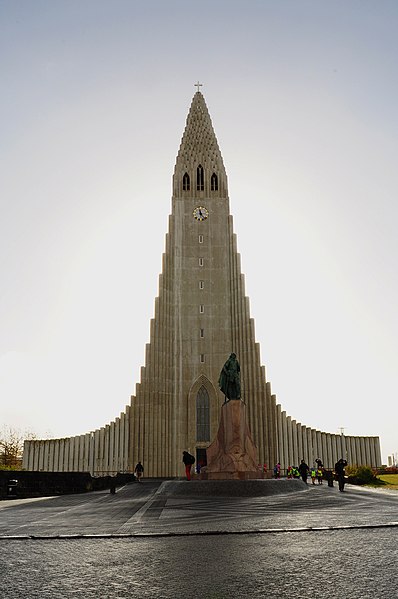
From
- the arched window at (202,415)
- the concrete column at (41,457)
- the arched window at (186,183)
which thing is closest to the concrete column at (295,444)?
the arched window at (202,415)

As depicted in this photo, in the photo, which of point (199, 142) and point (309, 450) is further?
point (199, 142)

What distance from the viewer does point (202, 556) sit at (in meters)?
6.17

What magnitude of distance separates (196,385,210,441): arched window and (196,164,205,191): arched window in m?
19.1

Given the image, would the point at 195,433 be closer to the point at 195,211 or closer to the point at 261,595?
the point at 195,211

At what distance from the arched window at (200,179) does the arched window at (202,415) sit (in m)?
19.1

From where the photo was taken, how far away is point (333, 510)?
12305mm

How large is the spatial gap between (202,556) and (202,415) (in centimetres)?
4247

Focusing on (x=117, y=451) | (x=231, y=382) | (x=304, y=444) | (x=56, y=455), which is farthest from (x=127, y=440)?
(x=231, y=382)

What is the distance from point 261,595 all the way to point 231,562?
146 centimetres

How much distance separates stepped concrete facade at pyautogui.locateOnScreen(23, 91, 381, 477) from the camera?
46.5m

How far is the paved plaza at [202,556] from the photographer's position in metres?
4.64

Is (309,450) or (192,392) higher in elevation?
(192,392)

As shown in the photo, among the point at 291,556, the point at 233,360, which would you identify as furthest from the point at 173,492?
the point at 291,556

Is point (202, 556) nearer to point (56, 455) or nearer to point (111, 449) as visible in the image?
point (111, 449)
